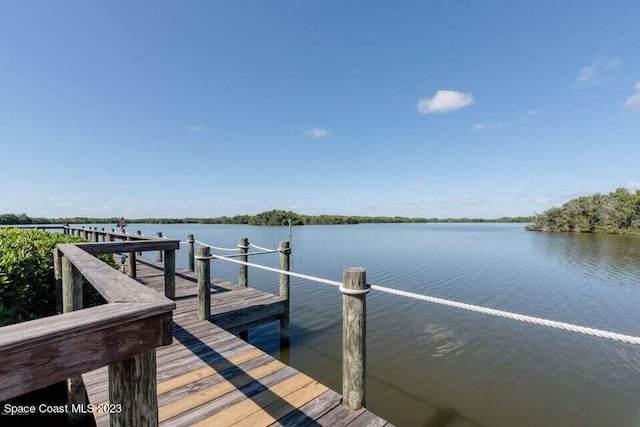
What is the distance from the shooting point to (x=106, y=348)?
1.02 metres

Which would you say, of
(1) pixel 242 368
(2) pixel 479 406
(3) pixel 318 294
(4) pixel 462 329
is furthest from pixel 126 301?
(3) pixel 318 294

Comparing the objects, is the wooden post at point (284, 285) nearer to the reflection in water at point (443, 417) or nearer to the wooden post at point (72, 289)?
the wooden post at point (72, 289)

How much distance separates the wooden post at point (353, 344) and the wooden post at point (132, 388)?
169cm

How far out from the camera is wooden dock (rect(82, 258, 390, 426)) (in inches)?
99.3

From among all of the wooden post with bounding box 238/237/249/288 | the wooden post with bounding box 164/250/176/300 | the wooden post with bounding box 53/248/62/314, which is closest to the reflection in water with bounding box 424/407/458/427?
the wooden post with bounding box 164/250/176/300

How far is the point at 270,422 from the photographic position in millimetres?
2488

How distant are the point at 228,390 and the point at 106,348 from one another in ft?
7.38

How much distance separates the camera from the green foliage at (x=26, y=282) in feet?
11.6

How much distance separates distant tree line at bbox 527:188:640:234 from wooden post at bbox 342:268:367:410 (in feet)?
182

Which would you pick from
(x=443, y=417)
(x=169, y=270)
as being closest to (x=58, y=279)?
(x=169, y=270)

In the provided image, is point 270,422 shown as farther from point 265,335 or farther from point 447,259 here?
point 447,259

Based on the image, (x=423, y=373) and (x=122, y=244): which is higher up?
(x=122, y=244)

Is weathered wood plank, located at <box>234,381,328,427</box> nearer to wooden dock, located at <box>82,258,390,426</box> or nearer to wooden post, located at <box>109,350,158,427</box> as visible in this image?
wooden dock, located at <box>82,258,390,426</box>

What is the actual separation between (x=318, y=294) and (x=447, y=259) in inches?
428
